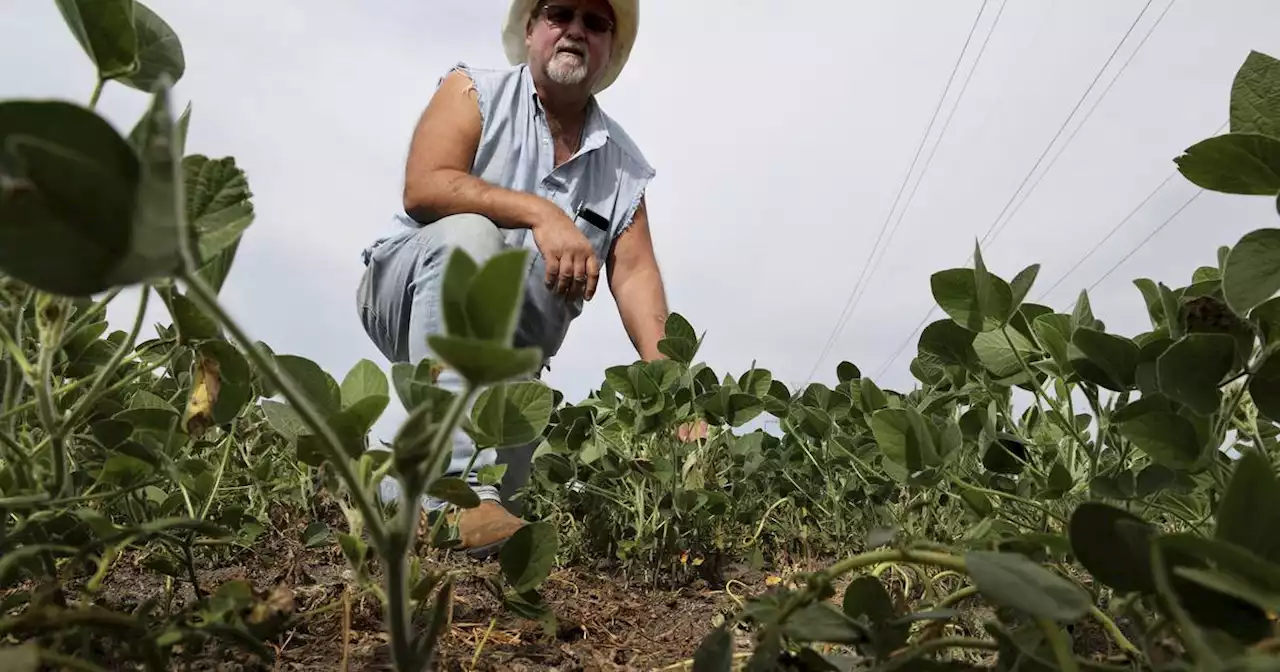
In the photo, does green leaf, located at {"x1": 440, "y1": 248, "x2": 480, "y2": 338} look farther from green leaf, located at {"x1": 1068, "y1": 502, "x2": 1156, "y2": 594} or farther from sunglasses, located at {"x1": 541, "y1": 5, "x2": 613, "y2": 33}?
sunglasses, located at {"x1": 541, "y1": 5, "x2": 613, "y2": 33}

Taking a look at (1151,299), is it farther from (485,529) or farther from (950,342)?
(485,529)

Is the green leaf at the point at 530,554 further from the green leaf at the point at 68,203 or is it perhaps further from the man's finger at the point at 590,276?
the man's finger at the point at 590,276

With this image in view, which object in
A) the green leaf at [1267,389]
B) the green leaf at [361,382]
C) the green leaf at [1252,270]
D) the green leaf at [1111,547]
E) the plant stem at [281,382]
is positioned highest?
the green leaf at [361,382]

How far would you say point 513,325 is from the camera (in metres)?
0.38

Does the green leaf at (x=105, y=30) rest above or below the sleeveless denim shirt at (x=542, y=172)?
below

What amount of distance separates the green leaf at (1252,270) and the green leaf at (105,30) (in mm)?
762

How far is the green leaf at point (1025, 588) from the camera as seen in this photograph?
401 millimetres

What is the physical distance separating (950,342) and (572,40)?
2372mm

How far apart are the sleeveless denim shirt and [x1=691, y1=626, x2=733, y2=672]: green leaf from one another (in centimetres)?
212

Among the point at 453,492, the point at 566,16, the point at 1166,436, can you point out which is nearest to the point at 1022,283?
the point at 1166,436

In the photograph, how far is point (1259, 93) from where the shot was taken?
1.96 ft

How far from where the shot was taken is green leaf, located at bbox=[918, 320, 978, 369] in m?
1.10

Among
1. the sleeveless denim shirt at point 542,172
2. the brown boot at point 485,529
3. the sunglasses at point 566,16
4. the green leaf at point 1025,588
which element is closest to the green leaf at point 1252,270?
the green leaf at point 1025,588

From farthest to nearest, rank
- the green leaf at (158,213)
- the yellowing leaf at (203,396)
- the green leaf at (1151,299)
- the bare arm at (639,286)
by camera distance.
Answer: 1. the bare arm at (639,286)
2. the green leaf at (1151,299)
3. the yellowing leaf at (203,396)
4. the green leaf at (158,213)
